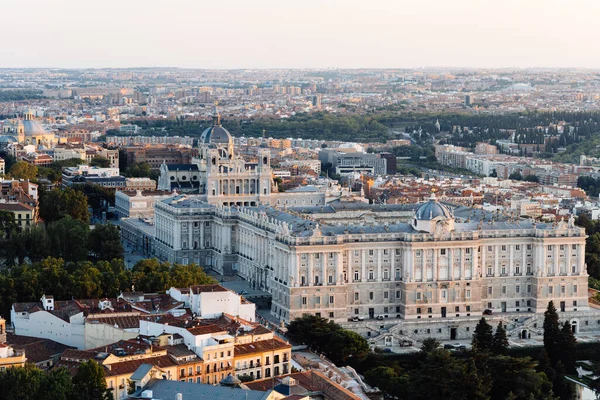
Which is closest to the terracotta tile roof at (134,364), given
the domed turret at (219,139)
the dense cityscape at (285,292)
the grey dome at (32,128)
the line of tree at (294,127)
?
the dense cityscape at (285,292)

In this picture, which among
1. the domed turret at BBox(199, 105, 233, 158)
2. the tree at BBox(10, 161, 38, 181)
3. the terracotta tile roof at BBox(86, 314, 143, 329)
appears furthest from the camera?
the tree at BBox(10, 161, 38, 181)

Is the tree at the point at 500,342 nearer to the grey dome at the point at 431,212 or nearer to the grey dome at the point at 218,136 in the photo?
the grey dome at the point at 431,212

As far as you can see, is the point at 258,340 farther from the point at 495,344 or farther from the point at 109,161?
the point at 109,161

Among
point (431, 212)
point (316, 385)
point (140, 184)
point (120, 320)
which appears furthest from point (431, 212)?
point (140, 184)

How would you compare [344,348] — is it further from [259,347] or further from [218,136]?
[218,136]

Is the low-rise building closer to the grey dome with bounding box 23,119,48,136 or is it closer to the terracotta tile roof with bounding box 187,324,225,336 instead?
the grey dome with bounding box 23,119,48,136

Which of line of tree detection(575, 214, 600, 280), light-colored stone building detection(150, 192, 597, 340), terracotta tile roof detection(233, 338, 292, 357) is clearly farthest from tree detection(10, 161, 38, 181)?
terracotta tile roof detection(233, 338, 292, 357)
